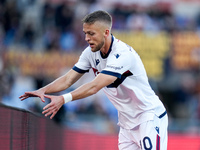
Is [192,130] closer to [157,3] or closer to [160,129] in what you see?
[157,3]

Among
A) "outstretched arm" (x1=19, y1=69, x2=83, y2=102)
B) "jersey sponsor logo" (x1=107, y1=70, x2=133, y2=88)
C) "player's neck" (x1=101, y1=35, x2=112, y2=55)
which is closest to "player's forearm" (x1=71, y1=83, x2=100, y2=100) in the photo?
"jersey sponsor logo" (x1=107, y1=70, x2=133, y2=88)

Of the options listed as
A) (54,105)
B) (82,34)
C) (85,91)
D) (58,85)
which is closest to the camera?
(54,105)

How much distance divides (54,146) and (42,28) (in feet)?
29.1

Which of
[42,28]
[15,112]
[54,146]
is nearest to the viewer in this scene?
[15,112]

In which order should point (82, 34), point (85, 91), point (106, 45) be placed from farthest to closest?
Answer: point (82, 34) < point (106, 45) < point (85, 91)

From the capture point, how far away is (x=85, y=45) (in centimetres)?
1902

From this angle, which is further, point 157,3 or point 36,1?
point 157,3

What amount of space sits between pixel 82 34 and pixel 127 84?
42.1 ft

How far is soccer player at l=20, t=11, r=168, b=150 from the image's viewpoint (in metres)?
6.21

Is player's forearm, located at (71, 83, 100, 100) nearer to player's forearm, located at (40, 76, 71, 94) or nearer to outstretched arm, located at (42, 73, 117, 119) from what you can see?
outstretched arm, located at (42, 73, 117, 119)

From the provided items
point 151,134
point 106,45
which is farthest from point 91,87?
point 151,134

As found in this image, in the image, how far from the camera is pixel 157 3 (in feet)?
70.0

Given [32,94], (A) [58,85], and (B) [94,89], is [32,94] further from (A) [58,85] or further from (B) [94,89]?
(B) [94,89]

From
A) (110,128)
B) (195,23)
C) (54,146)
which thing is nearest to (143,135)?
(54,146)
